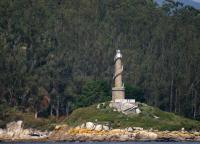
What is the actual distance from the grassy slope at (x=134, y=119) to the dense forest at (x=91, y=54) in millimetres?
9049

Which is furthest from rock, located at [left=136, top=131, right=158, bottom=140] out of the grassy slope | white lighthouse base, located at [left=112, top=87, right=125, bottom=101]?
white lighthouse base, located at [left=112, top=87, right=125, bottom=101]

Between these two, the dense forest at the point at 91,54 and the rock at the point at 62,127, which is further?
the dense forest at the point at 91,54

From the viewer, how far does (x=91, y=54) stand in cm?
10750

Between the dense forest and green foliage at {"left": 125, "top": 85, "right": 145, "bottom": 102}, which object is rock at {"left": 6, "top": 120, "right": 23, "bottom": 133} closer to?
the dense forest

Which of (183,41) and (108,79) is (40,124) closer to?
(108,79)

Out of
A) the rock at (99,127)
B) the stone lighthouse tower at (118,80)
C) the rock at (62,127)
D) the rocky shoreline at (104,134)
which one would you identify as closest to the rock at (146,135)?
the rocky shoreline at (104,134)

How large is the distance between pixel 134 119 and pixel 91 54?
2480 cm

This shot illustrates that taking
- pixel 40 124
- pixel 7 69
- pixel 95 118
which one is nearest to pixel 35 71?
pixel 7 69

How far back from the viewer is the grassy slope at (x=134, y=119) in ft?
269

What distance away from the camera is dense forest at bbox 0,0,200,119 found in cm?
9606

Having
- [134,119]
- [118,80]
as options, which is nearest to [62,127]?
[134,119]

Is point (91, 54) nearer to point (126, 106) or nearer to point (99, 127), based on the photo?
point (126, 106)

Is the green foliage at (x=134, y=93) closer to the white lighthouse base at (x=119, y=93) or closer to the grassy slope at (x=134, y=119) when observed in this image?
the white lighthouse base at (x=119, y=93)

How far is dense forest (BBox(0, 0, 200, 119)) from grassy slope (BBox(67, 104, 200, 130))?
9.05m
